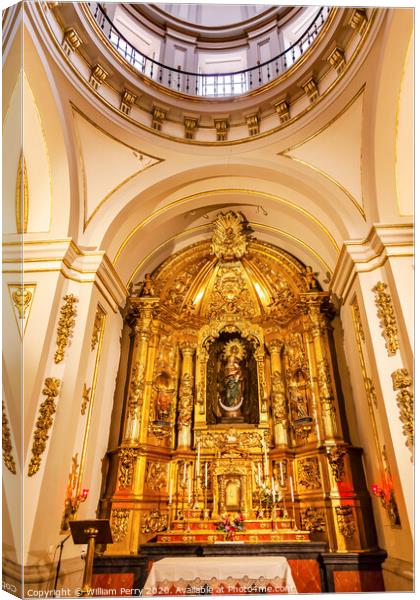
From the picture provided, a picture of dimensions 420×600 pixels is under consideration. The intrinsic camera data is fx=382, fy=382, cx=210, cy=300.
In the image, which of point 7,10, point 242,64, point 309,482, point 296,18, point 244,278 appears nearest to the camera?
point 7,10

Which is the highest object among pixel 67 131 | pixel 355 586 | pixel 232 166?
pixel 232 166

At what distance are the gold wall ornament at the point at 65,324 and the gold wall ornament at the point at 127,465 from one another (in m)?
2.53

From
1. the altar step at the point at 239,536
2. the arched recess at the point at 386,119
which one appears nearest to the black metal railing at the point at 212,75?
the arched recess at the point at 386,119

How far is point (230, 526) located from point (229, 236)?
6094 millimetres

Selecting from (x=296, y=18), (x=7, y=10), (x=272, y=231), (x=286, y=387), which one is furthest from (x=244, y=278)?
(x=7, y=10)

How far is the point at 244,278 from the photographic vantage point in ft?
32.1

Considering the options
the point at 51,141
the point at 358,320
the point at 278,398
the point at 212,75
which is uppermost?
the point at 212,75

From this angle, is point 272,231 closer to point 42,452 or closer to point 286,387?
point 286,387

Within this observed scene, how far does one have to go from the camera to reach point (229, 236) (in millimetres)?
9328

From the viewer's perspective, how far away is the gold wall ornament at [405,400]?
16.2 feet

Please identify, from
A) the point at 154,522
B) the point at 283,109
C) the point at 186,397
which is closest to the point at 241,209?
the point at 283,109

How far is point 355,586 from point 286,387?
384cm

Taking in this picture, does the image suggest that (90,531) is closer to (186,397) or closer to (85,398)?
(85,398)

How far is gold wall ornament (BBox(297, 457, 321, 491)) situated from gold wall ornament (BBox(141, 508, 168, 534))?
2.75 m
